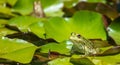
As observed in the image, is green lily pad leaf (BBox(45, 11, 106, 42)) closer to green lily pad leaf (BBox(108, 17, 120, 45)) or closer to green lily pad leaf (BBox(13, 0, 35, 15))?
green lily pad leaf (BBox(108, 17, 120, 45))

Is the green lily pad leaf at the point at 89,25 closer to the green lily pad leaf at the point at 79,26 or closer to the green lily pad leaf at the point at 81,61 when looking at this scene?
the green lily pad leaf at the point at 79,26

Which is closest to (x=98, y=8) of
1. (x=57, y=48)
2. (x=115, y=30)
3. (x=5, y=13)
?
(x=115, y=30)

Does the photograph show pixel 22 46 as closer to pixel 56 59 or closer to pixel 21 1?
pixel 56 59

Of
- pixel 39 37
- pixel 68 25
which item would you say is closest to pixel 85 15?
pixel 68 25

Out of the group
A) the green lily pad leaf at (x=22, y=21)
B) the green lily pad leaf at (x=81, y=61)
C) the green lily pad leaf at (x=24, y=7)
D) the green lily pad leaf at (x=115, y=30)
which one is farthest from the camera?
the green lily pad leaf at (x=24, y=7)

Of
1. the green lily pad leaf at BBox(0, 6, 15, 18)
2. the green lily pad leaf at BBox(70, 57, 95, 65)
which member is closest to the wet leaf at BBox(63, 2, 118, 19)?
the green lily pad leaf at BBox(0, 6, 15, 18)

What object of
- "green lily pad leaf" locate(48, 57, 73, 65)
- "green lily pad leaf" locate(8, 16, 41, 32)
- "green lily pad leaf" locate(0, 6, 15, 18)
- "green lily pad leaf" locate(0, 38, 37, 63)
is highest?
"green lily pad leaf" locate(0, 6, 15, 18)

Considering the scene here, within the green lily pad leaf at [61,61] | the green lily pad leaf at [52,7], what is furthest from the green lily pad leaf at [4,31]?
the green lily pad leaf at [52,7]

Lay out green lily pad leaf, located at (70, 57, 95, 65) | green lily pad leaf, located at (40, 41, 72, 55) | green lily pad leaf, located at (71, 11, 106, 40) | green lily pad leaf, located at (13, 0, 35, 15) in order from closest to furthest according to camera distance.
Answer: green lily pad leaf, located at (70, 57, 95, 65) → green lily pad leaf, located at (40, 41, 72, 55) → green lily pad leaf, located at (71, 11, 106, 40) → green lily pad leaf, located at (13, 0, 35, 15)
